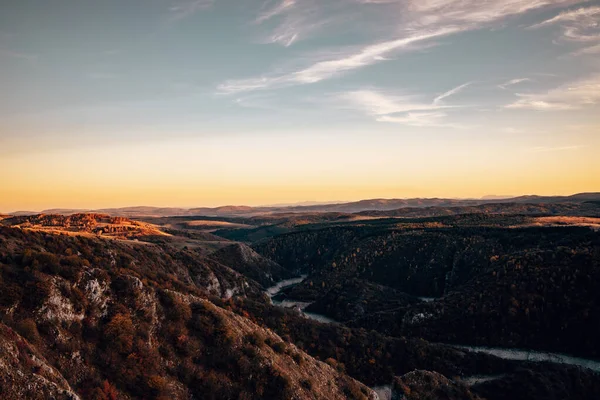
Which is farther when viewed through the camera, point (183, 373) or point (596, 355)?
point (596, 355)

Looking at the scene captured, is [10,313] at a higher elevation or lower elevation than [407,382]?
higher

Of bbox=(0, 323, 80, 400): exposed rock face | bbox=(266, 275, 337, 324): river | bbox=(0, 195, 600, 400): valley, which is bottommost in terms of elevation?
bbox=(266, 275, 337, 324): river

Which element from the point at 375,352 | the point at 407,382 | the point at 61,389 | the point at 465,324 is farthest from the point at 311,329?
the point at 61,389

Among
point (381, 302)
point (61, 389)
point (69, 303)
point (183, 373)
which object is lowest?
point (381, 302)

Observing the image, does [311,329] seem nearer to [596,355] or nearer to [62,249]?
[62,249]

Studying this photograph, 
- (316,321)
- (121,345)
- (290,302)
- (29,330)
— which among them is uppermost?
(29,330)

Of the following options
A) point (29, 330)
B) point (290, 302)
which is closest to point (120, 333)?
point (29, 330)

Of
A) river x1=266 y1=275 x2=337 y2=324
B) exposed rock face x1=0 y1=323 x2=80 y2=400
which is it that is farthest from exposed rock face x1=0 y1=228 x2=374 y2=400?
river x1=266 y1=275 x2=337 y2=324

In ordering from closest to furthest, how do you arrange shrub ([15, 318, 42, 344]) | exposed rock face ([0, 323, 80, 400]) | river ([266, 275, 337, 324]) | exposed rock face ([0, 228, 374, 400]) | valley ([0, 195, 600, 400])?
1. exposed rock face ([0, 323, 80, 400])
2. exposed rock face ([0, 228, 374, 400])
3. shrub ([15, 318, 42, 344])
4. valley ([0, 195, 600, 400])
5. river ([266, 275, 337, 324])

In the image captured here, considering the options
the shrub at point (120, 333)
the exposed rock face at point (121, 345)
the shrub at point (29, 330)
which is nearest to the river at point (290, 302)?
the exposed rock face at point (121, 345)

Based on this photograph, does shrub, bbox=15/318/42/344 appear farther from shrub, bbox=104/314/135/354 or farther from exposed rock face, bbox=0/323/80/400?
shrub, bbox=104/314/135/354

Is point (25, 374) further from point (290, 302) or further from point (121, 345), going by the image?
point (290, 302)
